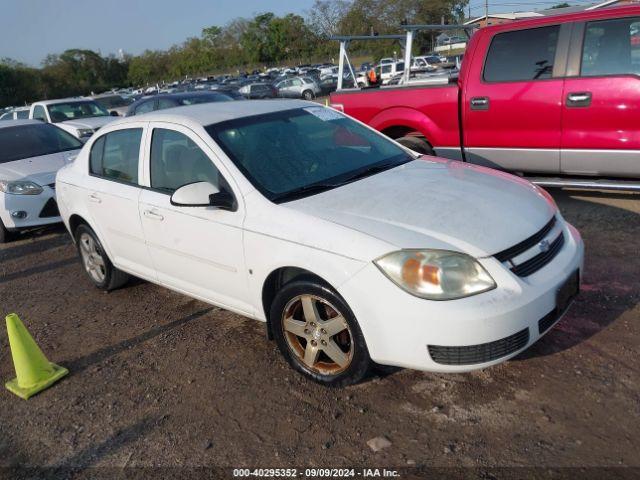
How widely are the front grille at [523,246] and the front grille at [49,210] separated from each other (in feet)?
20.4

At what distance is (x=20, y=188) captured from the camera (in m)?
7.21

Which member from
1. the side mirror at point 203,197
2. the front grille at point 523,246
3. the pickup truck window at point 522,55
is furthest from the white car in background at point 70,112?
the front grille at point 523,246

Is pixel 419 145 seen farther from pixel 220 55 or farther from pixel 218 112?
pixel 220 55

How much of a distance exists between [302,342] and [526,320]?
51.8 inches

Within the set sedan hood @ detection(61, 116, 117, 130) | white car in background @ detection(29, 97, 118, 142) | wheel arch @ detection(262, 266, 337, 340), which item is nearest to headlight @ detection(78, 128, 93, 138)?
sedan hood @ detection(61, 116, 117, 130)

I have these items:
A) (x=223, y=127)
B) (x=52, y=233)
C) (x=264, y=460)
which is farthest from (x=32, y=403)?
(x=52, y=233)

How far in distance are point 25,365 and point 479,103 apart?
4819mm

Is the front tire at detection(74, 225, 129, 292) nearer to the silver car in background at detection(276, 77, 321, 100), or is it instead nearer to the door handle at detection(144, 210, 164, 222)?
the door handle at detection(144, 210, 164, 222)

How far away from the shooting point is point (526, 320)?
9.37 feet

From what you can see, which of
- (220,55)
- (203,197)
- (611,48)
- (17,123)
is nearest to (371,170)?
(203,197)

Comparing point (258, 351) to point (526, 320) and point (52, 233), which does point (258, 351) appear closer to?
point (526, 320)

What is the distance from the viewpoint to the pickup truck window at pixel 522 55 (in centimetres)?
564

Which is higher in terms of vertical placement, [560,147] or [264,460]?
[560,147]

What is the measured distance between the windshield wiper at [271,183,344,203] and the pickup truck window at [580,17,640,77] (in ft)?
10.8
